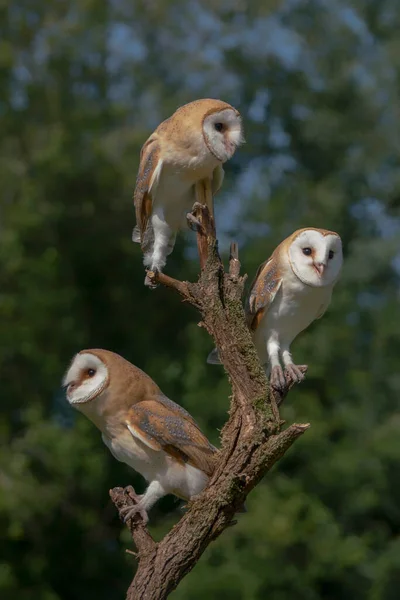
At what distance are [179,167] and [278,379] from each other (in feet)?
2.71

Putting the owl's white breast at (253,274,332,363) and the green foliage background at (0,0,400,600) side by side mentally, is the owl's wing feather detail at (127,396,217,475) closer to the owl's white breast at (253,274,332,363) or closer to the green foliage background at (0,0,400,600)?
the owl's white breast at (253,274,332,363)

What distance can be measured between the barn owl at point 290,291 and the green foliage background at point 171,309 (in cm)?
477

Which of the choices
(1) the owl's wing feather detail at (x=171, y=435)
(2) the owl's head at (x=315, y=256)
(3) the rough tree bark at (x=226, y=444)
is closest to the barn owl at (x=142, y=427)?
(1) the owl's wing feather detail at (x=171, y=435)

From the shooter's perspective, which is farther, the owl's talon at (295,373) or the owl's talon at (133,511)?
the owl's talon at (295,373)

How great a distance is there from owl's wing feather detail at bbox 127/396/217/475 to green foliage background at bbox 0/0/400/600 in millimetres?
4984

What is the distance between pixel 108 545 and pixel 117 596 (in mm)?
517

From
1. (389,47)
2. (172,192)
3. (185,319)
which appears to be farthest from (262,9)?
(172,192)

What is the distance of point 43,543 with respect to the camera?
32.6ft

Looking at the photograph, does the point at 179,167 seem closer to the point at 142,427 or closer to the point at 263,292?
the point at 263,292

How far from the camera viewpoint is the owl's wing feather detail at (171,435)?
3553mm

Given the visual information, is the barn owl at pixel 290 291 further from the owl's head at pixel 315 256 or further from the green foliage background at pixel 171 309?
the green foliage background at pixel 171 309

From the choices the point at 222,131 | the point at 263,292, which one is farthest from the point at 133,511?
the point at 222,131

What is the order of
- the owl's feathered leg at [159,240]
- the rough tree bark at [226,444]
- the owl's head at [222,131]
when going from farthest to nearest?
the owl's feathered leg at [159,240]
the owl's head at [222,131]
the rough tree bark at [226,444]

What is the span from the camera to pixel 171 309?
1127cm
